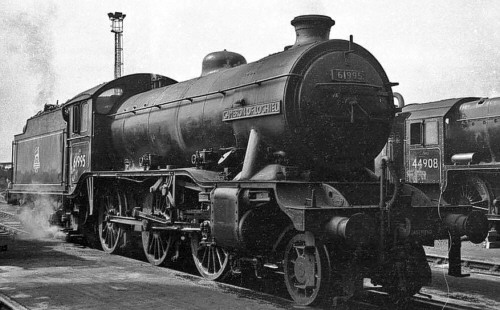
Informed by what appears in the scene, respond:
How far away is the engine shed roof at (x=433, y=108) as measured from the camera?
14.6m

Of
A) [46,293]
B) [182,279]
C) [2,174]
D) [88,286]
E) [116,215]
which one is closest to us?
[46,293]

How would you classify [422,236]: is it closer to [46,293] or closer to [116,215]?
[46,293]

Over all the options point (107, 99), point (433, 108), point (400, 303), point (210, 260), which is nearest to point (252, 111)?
point (210, 260)

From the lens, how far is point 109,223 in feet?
37.6

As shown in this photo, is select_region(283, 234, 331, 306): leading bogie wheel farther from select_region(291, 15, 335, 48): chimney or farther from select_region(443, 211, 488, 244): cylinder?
select_region(291, 15, 335, 48): chimney

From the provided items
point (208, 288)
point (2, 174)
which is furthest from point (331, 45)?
point (2, 174)

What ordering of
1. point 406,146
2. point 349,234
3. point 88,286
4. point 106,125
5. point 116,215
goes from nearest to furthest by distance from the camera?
point 349,234 → point 88,286 → point 116,215 → point 106,125 → point 406,146

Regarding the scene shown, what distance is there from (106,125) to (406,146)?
26.8 ft

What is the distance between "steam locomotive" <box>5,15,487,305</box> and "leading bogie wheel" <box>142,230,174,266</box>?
25 millimetres

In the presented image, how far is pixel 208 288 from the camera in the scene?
736cm

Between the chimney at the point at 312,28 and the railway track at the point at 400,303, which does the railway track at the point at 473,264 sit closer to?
the railway track at the point at 400,303

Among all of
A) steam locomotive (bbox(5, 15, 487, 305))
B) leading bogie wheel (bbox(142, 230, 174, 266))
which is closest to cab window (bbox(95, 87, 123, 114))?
steam locomotive (bbox(5, 15, 487, 305))

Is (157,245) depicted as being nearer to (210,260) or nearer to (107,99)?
(210,260)

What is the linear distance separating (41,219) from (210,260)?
824cm
